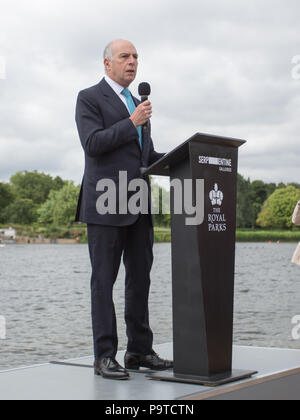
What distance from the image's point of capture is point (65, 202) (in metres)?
60.4

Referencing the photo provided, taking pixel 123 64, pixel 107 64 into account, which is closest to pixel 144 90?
pixel 123 64

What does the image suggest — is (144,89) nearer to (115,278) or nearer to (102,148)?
(102,148)

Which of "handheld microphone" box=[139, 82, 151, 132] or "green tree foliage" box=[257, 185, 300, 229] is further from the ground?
"green tree foliage" box=[257, 185, 300, 229]

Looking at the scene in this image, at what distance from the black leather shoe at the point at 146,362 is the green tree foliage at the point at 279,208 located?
142 ft

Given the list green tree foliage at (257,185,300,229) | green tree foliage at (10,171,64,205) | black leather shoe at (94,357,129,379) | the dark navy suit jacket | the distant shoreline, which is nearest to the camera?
black leather shoe at (94,357,129,379)

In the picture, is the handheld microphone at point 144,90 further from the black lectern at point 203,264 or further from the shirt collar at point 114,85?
the black lectern at point 203,264

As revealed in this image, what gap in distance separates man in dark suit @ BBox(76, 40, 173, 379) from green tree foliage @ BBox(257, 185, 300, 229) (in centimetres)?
4345

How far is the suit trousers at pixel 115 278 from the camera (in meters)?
3.44

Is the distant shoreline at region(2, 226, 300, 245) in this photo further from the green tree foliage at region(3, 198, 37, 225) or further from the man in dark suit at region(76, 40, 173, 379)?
the man in dark suit at region(76, 40, 173, 379)

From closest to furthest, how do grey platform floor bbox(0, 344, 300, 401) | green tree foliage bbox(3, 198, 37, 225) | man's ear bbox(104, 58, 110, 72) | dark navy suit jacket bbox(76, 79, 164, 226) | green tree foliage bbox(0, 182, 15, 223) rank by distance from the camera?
grey platform floor bbox(0, 344, 300, 401) → dark navy suit jacket bbox(76, 79, 164, 226) → man's ear bbox(104, 58, 110, 72) → green tree foliage bbox(3, 198, 37, 225) → green tree foliage bbox(0, 182, 15, 223)

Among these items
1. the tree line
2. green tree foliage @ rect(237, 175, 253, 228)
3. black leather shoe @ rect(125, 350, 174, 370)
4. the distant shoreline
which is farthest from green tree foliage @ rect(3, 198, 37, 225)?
black leather shoe @ rect(125, 350, 174, 370)

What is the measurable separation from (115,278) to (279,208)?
176 ft

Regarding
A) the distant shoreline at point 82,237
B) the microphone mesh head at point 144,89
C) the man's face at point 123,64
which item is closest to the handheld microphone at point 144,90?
the microphone mesh head at point 144,89

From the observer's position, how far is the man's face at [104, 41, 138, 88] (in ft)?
11.3
